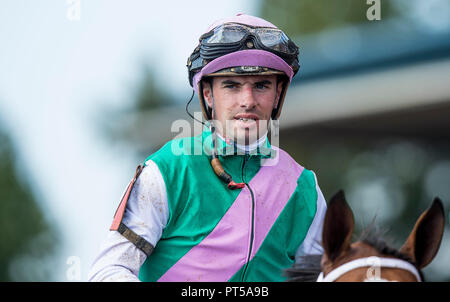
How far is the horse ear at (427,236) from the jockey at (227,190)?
862mm

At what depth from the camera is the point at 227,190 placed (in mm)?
3039

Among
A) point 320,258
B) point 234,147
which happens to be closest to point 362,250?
point 320,258

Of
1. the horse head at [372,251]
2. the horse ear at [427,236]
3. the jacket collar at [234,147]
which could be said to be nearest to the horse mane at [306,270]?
the horse head at [372,251]

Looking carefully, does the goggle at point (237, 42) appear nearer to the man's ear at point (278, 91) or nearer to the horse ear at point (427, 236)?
the man's ear at point (278, 91)

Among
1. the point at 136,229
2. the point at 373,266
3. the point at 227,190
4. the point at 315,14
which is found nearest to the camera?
the point at 373,266

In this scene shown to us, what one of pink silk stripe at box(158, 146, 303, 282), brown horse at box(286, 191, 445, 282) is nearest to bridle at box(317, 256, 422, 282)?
brown horse at box(286, 191, 445, 282)

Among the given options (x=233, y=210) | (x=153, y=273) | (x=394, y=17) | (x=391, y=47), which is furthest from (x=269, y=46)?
(x=394, y=17)

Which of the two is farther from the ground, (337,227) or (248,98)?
(248,98)

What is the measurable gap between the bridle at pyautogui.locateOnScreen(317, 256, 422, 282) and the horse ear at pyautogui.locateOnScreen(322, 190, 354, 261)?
0.18 ft

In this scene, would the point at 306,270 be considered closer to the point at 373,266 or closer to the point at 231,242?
the point at 373,266

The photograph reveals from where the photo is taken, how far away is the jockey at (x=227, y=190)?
2877 millimetres

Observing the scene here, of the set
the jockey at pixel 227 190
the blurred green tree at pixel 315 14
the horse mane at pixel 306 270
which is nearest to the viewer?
the horse mane at pixel 306 270

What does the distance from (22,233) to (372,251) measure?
11.3m
